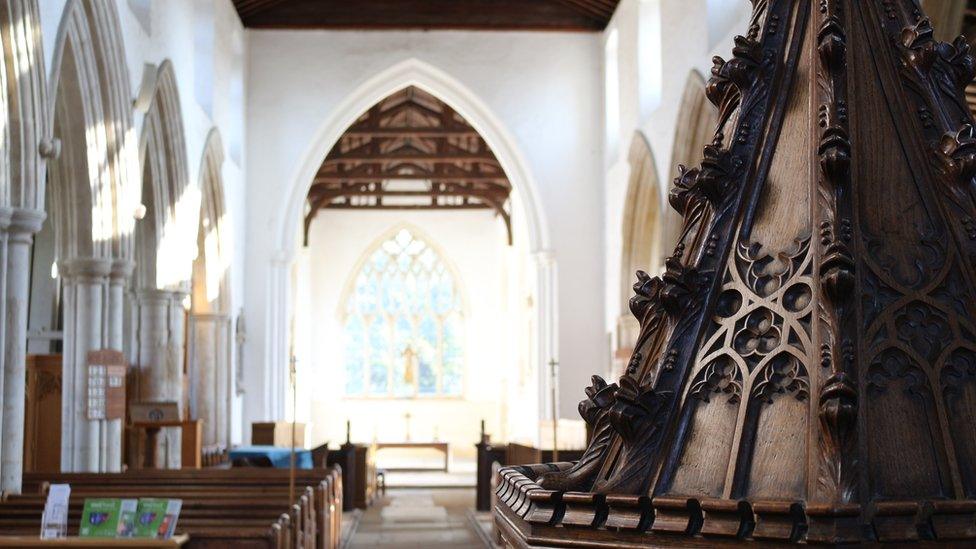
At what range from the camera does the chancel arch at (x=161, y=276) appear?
1056 cm

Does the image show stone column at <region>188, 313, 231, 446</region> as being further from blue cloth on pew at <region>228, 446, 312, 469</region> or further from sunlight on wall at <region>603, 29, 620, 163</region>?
sunlight on wall at <region>603, 29, 620, 163</region>

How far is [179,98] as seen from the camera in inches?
419

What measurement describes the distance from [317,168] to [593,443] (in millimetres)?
13754

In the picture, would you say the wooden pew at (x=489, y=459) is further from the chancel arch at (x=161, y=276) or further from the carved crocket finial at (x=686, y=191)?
the carved crocket finial at (x=686, y=191)

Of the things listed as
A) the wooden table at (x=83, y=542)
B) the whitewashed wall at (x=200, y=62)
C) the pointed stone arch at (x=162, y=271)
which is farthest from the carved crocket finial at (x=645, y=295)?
the pointed stone arch at (x=162, y=271)

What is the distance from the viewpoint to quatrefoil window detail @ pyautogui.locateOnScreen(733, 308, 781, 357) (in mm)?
1000

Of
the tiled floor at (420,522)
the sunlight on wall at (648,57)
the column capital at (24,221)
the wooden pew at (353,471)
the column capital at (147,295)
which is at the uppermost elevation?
the sunlight on wall at (648,57)

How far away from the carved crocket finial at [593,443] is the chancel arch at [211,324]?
39.2ft

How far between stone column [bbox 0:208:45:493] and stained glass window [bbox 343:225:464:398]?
17459mm

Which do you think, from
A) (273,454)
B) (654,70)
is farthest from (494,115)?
(273,454)

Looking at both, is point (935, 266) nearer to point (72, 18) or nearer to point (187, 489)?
point (187, 489)

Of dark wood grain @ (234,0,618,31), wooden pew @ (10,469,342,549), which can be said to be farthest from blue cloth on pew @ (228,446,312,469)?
dark wood grain @ (234,0,618,31)

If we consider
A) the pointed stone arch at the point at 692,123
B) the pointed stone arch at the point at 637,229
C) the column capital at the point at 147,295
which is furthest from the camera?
A: the pointed stone arch at the point at 637,229

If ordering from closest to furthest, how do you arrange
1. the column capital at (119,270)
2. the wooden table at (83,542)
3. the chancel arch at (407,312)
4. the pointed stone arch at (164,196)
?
the wooden table at (83,542) → the column capital at (119,270) → the pointed stone arch at (164,196) → the chancel arch at (407,312)
